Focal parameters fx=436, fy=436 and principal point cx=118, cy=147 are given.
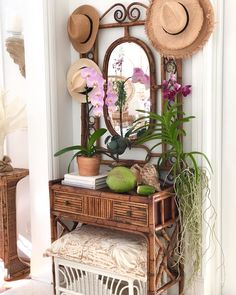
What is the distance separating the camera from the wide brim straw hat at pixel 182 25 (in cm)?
232

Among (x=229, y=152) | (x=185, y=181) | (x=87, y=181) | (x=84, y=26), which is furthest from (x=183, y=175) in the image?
(x=84, y=26)

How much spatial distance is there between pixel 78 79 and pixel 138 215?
3.33 feet

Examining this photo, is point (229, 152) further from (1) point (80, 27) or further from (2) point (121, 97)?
(1) point (80, 27)

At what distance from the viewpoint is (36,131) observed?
291 centimetres

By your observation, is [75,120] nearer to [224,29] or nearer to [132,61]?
[132,61]

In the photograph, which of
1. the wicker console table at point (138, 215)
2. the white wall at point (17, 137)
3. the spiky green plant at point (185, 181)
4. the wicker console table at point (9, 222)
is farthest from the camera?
the white wall at point (17, 137)

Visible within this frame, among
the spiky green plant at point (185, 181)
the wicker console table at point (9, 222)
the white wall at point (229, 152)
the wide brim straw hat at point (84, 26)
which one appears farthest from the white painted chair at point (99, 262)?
the wide brim straw hat at point (84, 26)

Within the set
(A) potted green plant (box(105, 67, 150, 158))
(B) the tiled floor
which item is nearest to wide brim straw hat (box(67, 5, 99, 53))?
(A) potted green plant (box(105, 67, 150, 158))

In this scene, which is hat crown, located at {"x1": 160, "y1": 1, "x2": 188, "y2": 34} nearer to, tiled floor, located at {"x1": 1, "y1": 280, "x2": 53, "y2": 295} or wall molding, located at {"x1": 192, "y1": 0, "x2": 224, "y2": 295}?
wall molding, located at {"x1": 192, "y1": 0, "x2": 224, "y2": 295}

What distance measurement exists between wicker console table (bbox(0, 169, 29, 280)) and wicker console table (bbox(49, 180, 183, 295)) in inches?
22.1

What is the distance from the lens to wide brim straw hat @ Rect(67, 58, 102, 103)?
110 inches

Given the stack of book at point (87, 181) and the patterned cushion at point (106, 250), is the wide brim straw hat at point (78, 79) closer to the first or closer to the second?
the stack of book at point (87, 181)

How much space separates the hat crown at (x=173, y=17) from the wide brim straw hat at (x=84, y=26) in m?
0.58

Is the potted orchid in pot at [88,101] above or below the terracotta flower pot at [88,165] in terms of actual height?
above
